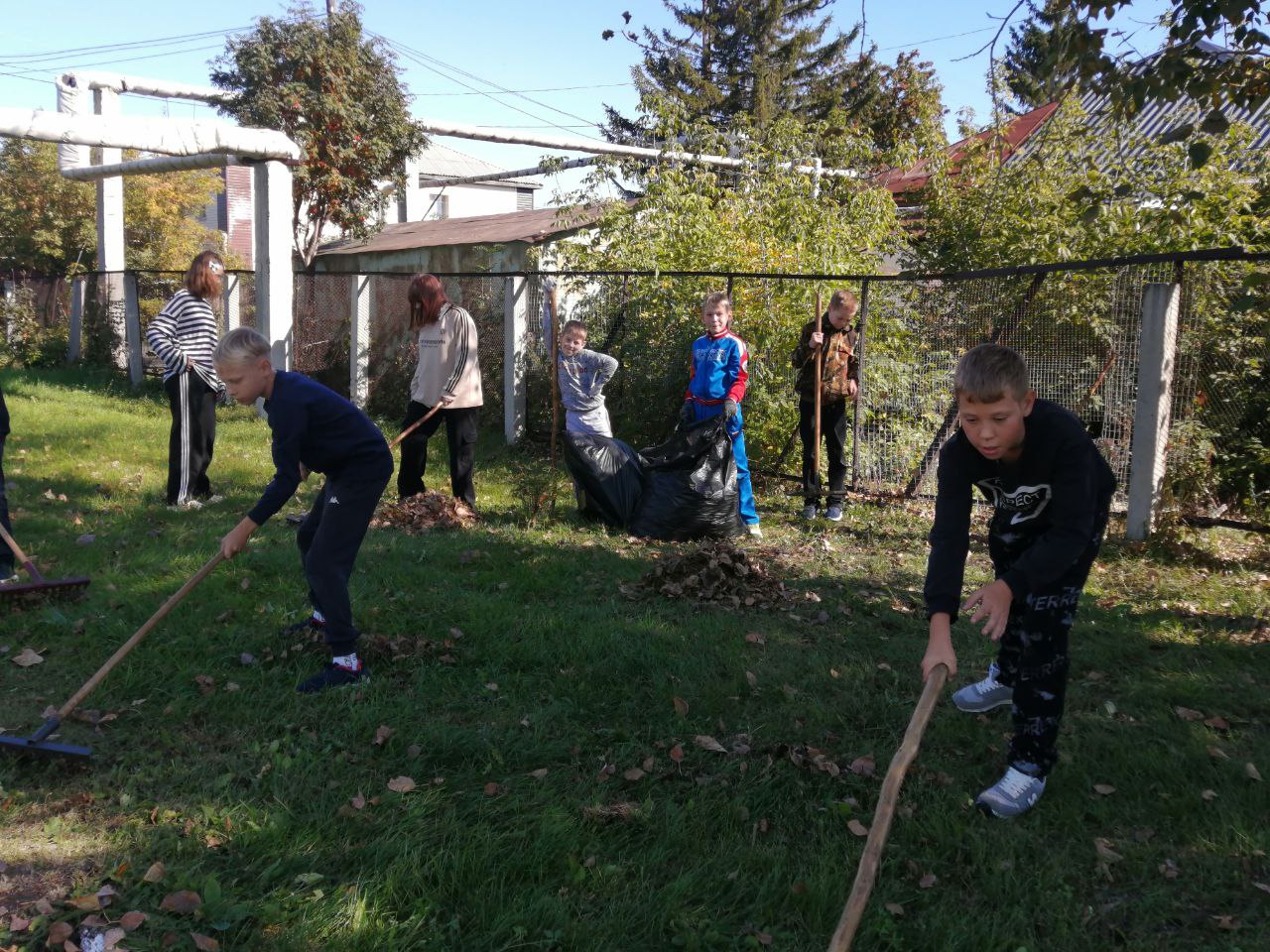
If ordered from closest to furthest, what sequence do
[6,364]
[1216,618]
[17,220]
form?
[1216,618] < [6,364] < [17,220]

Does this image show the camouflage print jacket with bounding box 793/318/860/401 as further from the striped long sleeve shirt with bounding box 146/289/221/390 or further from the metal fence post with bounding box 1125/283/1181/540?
the striped long sleeve shirt with bounding box 146/289/221/390

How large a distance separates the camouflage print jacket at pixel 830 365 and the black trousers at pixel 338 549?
445 centimetres

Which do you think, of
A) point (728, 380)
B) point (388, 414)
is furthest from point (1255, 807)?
point (388, 414)

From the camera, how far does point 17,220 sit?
24.8m

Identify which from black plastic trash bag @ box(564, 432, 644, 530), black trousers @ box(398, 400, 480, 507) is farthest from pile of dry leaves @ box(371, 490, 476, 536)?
black plastic trash bag @ box(564, 432, 644, 530)

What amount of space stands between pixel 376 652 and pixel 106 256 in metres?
15.4

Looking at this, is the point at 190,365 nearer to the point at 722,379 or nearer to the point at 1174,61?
the point at 722,379

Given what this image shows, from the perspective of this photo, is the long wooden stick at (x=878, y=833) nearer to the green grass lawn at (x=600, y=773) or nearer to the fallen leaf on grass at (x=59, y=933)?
the green grass lawn at (x=600, y=773)

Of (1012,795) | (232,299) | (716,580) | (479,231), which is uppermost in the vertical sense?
(479,231)

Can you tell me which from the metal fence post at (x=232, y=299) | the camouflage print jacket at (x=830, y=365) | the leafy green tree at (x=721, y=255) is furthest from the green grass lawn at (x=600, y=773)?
the metal fence post at (x=232, y=299)

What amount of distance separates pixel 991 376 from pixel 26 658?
176 inches

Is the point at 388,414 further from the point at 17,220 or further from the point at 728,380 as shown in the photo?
the point at 17,220

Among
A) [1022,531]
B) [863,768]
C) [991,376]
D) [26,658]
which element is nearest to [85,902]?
[26,658]

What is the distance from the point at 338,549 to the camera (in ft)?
14.7
